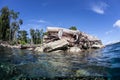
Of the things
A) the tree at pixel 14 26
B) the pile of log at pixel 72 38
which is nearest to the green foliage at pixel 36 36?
the tree at pixel 14 26

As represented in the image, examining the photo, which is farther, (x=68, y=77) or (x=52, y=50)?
(x=52, y=50)

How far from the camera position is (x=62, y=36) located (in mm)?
46000

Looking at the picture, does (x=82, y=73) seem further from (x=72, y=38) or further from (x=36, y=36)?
(x=36, y=36)

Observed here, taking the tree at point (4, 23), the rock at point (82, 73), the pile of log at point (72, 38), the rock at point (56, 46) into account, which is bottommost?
the rock at point (82, 73)

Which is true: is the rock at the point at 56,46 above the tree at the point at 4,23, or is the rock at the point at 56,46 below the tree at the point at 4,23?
below

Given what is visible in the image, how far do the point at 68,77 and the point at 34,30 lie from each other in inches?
3979

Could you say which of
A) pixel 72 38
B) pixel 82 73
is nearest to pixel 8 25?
pixel 72 38

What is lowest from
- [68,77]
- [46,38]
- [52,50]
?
[68,77]

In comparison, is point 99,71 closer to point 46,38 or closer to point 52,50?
point 52,50

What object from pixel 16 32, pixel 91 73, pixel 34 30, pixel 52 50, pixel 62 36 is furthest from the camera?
pixel 34 30

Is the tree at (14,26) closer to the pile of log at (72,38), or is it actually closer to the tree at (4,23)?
the tree at (4,23)

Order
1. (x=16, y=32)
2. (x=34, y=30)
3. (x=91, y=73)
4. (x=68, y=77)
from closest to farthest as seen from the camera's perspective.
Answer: (x=68, y=77)
(x=91, y=73)
(x=16, y=32)
(x=34, y=30)

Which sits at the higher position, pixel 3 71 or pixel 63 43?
pixel 63 43

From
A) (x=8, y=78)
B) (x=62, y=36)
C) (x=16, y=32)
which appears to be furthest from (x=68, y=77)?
(x=16, y=32)
